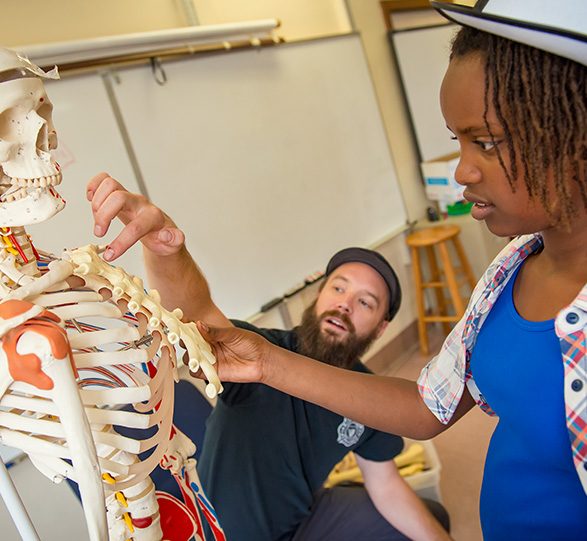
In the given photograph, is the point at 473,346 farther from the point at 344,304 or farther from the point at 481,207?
the point at 344,304

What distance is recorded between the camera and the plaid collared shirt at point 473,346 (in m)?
0.67

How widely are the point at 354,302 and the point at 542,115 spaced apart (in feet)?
3.54

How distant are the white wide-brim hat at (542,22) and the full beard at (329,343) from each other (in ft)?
3.47

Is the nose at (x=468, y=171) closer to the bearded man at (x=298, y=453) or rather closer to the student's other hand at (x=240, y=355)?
the student's other hand at (x=240, y=355)

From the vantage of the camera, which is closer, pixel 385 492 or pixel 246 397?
pixel 246 397

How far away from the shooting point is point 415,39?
348 centimetres

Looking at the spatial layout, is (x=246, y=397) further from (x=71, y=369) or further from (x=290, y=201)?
(x=290, y=201)

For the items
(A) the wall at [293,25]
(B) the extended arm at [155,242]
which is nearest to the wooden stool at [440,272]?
(A) the wall at [293,25]

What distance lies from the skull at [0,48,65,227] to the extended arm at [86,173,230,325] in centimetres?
11

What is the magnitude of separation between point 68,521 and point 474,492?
1459 millimetres

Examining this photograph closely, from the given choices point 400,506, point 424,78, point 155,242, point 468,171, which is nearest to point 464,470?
point 400,506

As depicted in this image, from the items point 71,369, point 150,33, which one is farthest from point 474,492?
point 150,33

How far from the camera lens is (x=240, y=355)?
2.99 feet

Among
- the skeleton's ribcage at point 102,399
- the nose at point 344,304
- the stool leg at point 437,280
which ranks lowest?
the stool leg at point 437,280
